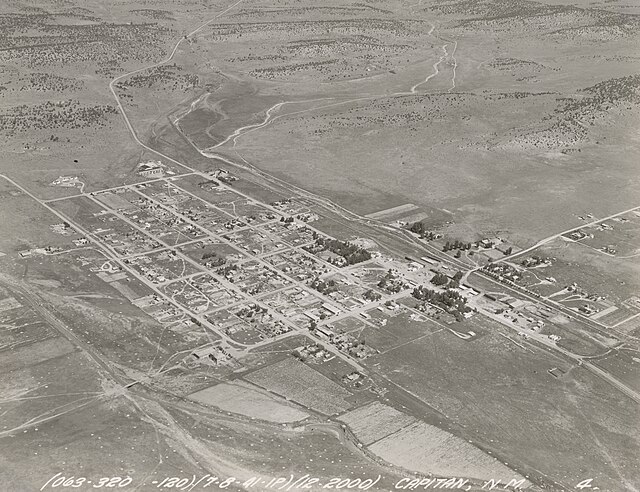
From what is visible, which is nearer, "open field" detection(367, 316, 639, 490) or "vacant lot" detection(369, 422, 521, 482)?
"vacant lot" detection(369, 422, 521, 482)

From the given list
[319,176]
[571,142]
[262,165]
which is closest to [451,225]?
[319,176]

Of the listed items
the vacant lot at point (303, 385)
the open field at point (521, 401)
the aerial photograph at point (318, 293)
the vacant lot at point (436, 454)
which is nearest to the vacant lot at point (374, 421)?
the aerial photograph at point (318, 293)

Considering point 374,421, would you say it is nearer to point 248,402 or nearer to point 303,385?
point 303,385

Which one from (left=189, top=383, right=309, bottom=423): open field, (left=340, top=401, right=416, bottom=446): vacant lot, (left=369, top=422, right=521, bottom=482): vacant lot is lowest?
(left=369, top=422, right=521, bottom=482): vacant lot

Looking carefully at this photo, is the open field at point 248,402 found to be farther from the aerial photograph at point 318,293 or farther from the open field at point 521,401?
the open field at point 521,401

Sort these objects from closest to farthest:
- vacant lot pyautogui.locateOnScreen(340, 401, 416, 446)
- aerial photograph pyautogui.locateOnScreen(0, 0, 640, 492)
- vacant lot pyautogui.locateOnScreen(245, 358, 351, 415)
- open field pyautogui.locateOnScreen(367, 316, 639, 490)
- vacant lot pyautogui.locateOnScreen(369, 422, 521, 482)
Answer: vacant lot pyautogui.locateOnScreen(369, 422, 521, 482)
aerial photograph pyautogui.locateOnScreen(0, 0, 640, 492)
open field pyautogui.locateOnScreen(367, 316, 639, 490)
vacant lot pyautogui.locateOnScreen(340, 401, 416, 446)
vacant lot pyautogui.locateOnScreen(245, 358, 351, 415)

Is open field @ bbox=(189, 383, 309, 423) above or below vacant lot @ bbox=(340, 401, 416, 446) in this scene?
above

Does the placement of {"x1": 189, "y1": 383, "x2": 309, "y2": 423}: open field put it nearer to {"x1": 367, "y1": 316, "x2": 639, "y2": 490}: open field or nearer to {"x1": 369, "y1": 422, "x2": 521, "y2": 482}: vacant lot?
{"x1": 369, "y1": 422, "x2": 521, "y2": 482}: vacant lot

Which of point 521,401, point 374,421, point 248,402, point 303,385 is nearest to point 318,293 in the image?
point 303,385

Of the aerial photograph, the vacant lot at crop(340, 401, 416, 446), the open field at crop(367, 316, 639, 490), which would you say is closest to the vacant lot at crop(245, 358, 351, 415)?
the aerial photograph
